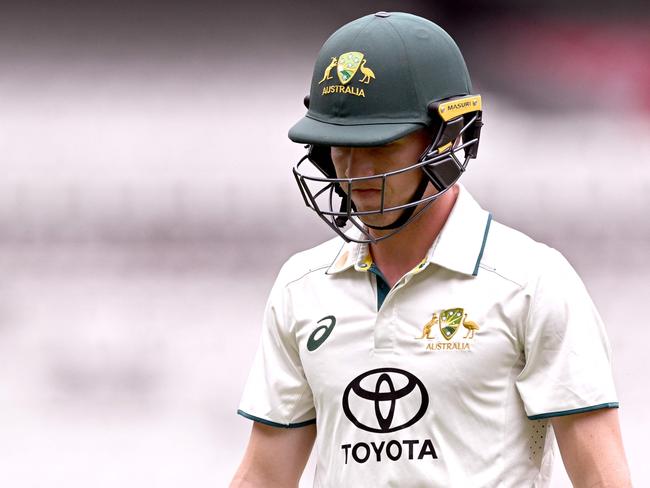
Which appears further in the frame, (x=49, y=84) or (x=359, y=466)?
(x=49, y=84)

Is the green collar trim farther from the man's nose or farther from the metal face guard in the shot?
the man's nose

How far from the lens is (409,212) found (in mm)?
1988

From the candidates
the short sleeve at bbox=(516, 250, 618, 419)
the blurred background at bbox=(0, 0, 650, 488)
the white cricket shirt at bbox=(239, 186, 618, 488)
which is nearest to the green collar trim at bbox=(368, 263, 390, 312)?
the white cricket shirt at bbox=(239, 186, 618, 488)

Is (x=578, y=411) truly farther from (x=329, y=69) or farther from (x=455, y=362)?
(x=329, y=69)

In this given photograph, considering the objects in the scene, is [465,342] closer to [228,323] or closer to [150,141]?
[228,323]

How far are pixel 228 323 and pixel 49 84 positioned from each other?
0.88 m

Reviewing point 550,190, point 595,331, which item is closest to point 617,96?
point 550,190

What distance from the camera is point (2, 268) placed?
4.02m

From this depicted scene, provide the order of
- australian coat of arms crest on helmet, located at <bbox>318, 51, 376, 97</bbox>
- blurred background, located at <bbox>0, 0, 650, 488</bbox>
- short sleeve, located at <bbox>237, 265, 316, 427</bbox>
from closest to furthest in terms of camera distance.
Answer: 1. australian coat of arms crest on helmet, located at <bbox>318, 51, 376, 97</bbox>
2. short sleeve, located at <bbox>237, 265, 316, 427</bbox>
3. blurred background, located at <bbox>0, 0, 650, 488</bbox>

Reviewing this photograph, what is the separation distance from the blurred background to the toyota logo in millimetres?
1750

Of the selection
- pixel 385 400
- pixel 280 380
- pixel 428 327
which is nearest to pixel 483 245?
pixel 428 327

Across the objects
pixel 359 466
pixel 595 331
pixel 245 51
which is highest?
pixel 245 51

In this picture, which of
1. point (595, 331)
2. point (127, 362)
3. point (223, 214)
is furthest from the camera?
point (223, 214)

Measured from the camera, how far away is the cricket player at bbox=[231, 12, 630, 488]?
189 cm
